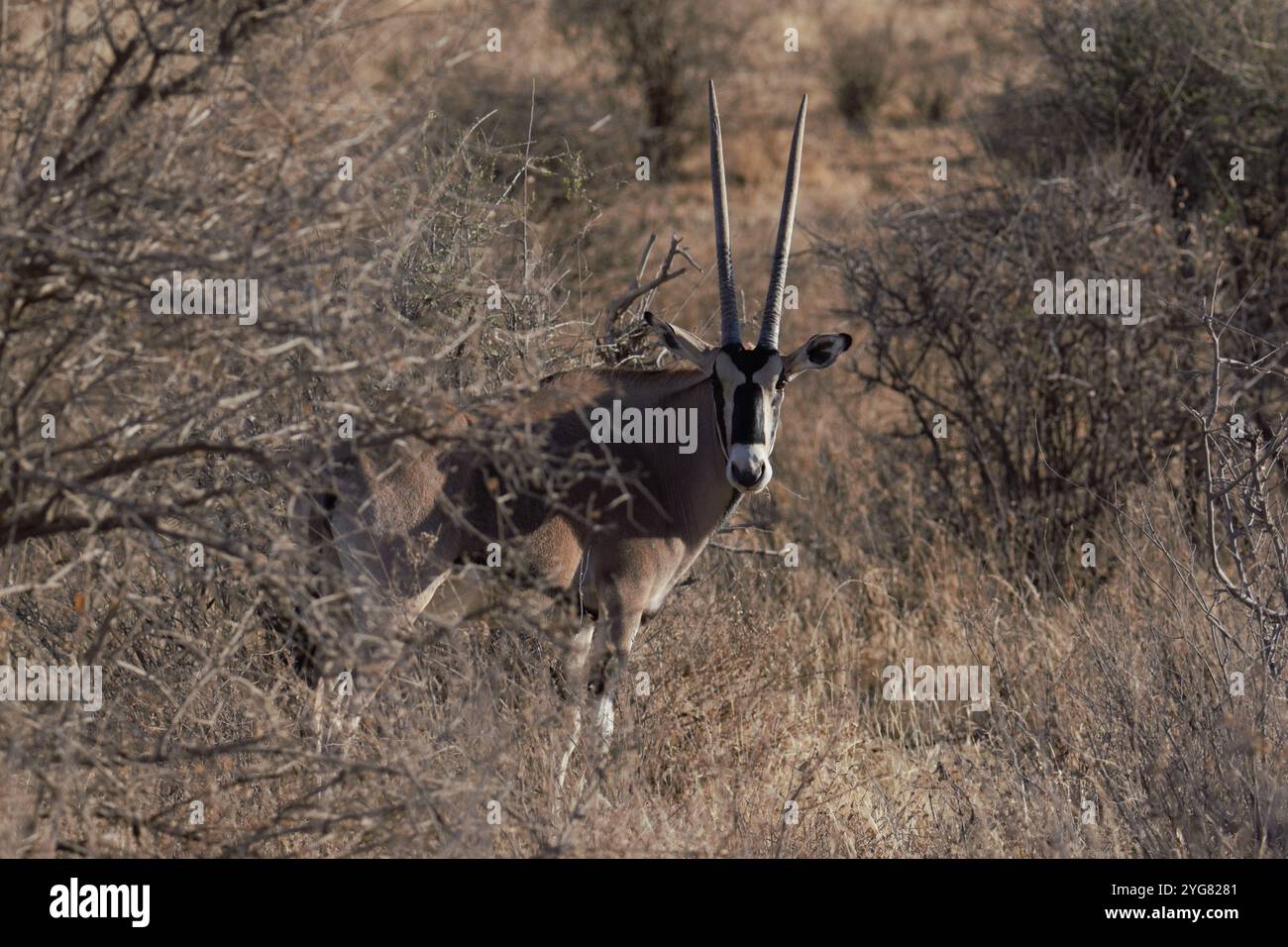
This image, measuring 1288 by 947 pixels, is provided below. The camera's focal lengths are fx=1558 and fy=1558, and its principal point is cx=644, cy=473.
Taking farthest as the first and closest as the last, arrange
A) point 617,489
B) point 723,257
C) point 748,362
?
point 723,257
point 617,489
point 748,362

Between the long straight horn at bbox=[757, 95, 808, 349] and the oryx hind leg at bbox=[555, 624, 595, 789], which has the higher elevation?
the long straight horn at bbox=[757, 95, 808, 349]

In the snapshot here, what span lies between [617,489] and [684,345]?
64cm

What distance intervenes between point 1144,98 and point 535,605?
6.67m

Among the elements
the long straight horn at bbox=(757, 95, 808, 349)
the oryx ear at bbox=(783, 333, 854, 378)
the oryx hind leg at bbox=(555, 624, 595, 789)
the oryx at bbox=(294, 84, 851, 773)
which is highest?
the long straight horn at bbox=(757, 95, 808, 349)

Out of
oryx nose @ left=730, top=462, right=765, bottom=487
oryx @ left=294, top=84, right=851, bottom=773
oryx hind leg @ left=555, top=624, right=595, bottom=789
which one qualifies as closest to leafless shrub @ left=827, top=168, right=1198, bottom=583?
oryx @ left=294, top=84, right=851, bottom=773

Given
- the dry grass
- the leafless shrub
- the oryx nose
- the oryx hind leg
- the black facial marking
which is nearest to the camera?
the dry grass

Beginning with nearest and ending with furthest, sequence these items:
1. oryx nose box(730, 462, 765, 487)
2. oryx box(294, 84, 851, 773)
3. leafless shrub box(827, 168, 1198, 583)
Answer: oryx box(294, 84, 851, 773) → oryx nose box(730, 462, 765, 487) → leafless shrub box(827, 168, 1198, 583)

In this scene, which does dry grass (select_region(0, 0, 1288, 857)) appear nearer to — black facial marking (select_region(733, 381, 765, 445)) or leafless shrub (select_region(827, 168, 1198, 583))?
leafless shrub (select_region(827, 168, 1198, 583))

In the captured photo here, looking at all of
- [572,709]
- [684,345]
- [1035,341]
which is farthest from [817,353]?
[1035,341]

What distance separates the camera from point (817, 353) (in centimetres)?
623

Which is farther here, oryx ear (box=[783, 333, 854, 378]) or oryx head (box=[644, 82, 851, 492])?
oryx ear (box=[783, 333, 854, 378])

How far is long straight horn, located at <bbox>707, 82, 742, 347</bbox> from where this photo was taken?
6.17 metres

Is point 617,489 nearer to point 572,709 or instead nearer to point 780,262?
point 780,262
